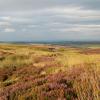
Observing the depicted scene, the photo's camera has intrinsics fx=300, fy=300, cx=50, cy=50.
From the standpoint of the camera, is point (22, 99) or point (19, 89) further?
point (19, 89)

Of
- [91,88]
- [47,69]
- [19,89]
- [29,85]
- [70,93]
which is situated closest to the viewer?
[91,88]

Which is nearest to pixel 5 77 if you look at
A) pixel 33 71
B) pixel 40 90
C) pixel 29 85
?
pixel 33 71

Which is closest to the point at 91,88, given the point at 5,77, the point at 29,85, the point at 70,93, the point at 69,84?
the point at 70,93

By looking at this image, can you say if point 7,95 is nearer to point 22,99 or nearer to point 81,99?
point 22,99

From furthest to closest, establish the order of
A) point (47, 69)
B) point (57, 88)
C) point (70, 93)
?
point (47, 69) < point (57, 88) < point (70, 93)

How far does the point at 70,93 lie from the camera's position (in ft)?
36.8

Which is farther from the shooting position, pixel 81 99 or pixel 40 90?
pixel 40 90

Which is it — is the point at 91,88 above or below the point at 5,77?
above

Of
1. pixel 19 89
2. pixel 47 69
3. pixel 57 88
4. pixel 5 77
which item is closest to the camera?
pixel 57 88

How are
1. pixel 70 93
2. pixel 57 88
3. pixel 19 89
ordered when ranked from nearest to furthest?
pixel 70 93, pixel 57 88, pixel 19 89

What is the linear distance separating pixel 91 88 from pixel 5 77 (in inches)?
485

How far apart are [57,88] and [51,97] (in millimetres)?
1299

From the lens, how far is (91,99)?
9180mm

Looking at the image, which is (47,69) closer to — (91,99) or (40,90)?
(40,90)
